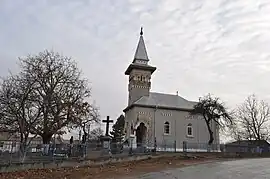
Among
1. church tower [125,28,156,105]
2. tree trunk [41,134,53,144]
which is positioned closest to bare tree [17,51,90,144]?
tree trunk [41,134,53,144]

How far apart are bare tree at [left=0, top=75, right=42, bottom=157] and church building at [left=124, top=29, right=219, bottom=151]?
15465 mm

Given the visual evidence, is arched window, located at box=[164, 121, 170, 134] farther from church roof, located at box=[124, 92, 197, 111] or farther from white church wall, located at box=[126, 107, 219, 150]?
church roof, located at box=[124, 92, 197, 111]

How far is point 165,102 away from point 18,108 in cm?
2272

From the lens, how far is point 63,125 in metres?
30.2

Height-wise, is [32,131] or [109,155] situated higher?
[32,131]

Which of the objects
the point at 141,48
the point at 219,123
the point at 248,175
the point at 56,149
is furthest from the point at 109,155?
the point at 141,48

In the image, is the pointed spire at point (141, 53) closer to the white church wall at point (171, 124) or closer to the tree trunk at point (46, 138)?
the white church wall at point (171, 124)

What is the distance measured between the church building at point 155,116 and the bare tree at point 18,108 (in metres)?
15.5

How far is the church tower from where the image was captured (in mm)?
45062

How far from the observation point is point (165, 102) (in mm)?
44438

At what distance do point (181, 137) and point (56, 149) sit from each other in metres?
22.9

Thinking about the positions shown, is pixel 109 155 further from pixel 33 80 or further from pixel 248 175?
pixel 248 175

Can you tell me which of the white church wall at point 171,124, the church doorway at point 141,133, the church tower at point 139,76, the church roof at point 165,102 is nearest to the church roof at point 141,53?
the church tower at point 139,76

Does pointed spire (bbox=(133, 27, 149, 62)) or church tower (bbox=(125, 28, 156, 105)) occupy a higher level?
pointed spire (bbox=(133, 27, 149, 62))
